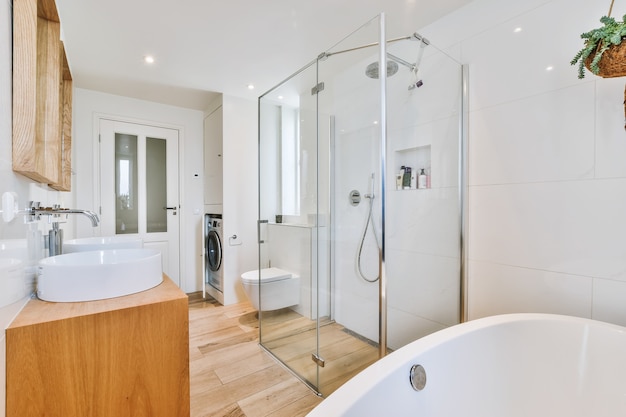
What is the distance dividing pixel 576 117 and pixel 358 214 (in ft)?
4.13

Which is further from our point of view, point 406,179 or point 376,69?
point 406,179

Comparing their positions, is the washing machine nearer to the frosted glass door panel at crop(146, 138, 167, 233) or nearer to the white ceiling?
the frosted glass door panel at crop(146, 138, 167, 233)

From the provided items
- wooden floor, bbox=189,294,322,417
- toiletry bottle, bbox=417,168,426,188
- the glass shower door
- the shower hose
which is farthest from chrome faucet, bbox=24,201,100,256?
toiletry bottle, bbox=417,168,426,188

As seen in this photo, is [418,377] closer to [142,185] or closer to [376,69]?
[376,69]

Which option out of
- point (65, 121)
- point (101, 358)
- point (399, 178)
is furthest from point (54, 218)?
point (399, 178)

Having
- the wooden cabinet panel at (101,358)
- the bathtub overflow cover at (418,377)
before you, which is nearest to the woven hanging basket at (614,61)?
the bathtub overflow cover at (418,377)

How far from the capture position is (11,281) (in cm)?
87

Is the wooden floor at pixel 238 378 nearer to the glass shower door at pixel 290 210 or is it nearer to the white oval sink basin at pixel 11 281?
the glass shower door at pixel 290 210

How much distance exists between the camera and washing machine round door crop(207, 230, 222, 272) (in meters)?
3.40

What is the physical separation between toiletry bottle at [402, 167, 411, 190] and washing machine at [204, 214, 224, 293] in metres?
2.25

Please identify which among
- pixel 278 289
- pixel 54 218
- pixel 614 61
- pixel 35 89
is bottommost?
pixel 278 289

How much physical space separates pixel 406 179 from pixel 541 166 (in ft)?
2.49

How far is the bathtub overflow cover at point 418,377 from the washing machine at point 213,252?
270 cm

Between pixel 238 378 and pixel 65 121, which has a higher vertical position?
pixel 65 121
